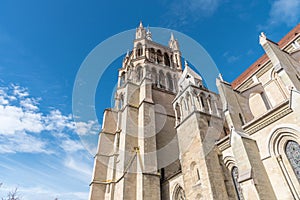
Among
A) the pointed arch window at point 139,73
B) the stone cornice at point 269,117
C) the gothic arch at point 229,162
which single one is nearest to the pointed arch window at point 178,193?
the gothic arch at point 229,162

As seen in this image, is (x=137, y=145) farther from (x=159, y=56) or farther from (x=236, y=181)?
(x=159, y=56)

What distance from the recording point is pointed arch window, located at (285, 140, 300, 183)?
21.6 feet

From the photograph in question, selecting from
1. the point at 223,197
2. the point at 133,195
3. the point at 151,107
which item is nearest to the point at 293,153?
the point at 223,197

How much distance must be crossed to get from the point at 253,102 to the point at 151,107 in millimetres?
7531

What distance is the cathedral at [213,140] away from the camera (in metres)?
6.90

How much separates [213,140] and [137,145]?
6.18 metres

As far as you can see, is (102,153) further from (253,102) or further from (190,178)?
(253,102)

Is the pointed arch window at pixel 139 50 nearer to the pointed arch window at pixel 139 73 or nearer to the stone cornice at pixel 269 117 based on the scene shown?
the pointed arch window at pixel 139 73

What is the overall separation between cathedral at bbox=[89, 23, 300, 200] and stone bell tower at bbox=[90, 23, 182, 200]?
0.21 ft

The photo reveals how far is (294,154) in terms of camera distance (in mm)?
6785

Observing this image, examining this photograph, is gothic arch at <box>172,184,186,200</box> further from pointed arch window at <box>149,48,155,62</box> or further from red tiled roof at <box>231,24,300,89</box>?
pointed arch window at <box>149,48,155,62</box>

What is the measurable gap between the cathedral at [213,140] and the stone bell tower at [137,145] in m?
0.06

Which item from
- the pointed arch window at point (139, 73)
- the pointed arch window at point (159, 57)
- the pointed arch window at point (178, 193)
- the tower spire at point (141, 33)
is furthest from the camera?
the tower spire at point (141, 33)

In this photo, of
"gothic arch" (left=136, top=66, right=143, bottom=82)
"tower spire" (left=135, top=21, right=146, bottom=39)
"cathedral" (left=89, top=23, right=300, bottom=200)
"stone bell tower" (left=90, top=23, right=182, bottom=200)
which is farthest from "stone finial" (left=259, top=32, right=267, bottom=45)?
"tower spire" (left=135, top=21, right=146, bottom=39)
